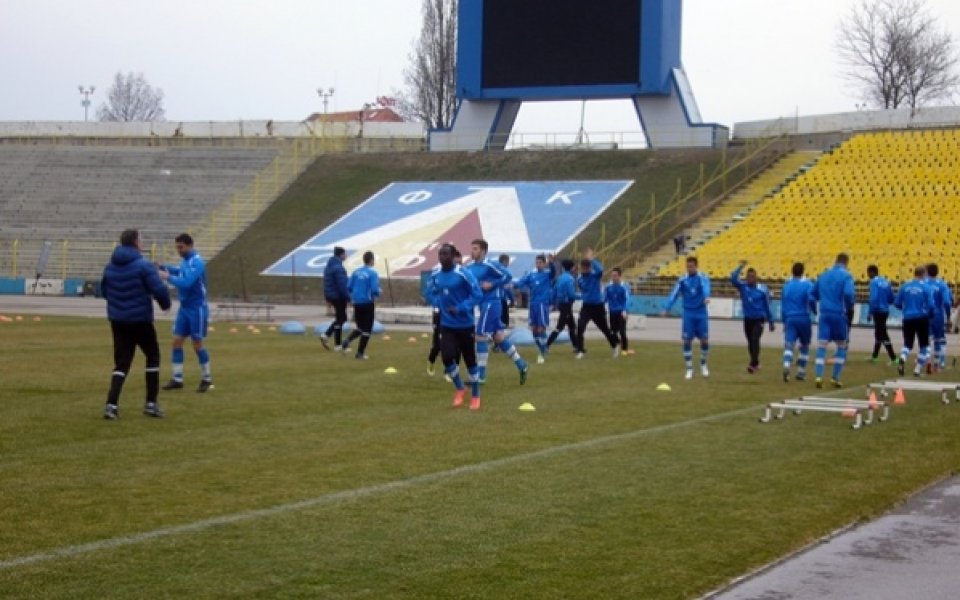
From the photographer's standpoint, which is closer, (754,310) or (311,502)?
(311,502)

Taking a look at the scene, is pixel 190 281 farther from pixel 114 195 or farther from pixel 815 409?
pixel 114 195

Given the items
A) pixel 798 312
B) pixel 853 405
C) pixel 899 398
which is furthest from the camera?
pixel 798 312

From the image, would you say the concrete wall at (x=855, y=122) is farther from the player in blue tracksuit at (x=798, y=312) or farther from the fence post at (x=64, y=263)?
the player in blue tracksuit at (x=798, y=312)

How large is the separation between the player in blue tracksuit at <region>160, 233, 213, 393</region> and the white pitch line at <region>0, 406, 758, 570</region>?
6078 mm

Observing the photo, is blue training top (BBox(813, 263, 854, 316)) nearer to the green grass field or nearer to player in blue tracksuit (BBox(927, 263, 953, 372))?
the green grass field

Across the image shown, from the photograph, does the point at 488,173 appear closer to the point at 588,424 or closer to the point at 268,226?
the point at 268,226

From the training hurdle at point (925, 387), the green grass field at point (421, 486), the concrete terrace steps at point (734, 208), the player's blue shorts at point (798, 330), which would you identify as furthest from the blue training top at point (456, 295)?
the concrete terrace steps at point (734, 208)

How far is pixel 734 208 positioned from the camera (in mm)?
53344

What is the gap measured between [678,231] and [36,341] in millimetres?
29284

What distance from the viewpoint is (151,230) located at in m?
58.3

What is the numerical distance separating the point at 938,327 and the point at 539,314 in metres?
6.90

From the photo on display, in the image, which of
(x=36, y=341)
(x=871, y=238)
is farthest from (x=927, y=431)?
(x=871, y=238)

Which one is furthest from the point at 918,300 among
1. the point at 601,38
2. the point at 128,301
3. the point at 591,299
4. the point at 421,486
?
the point at 601,38

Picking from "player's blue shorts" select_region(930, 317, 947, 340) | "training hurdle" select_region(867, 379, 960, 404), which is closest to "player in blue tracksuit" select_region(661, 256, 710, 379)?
"training hurdle" select_region(867, 379, 960, 404)
